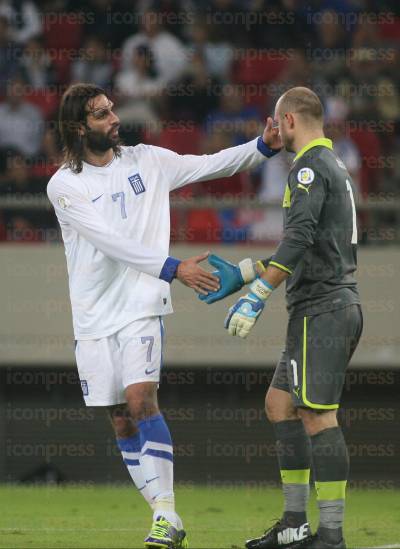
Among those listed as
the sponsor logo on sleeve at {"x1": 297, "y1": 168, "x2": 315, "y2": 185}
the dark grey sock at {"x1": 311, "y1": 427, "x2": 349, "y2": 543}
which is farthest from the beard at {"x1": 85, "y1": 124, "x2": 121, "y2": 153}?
the dark grey sock at {"x1": 311, "y1": 427, "x2": 349, "y2": 543}

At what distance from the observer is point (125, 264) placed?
256 inches

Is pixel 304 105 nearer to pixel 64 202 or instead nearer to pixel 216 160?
pixel 216 160

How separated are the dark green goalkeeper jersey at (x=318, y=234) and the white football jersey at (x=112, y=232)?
0.81m

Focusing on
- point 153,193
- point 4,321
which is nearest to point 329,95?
point 4,321

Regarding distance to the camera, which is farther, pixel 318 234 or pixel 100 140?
pixel 100 140

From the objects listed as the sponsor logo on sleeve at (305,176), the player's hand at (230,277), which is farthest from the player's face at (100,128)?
the sponsor logo on sleeve at (305,176)

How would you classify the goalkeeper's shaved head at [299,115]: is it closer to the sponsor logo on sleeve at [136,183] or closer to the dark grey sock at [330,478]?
the sponsor logo on sleeve at [136,183]

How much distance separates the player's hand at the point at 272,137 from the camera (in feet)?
22.7

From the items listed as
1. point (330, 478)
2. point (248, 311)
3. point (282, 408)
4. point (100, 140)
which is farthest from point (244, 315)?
point (100, 140)

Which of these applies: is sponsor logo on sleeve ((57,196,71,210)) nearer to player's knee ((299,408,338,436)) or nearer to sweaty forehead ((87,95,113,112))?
sweaty forehead ((87,95,113,112))

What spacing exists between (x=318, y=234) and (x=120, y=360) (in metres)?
1.34

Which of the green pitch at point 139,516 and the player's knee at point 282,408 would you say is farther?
the green pitch at point 139,516

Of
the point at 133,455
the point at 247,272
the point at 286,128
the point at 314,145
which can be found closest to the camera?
the point at 314,145

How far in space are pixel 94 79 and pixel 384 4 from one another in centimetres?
337
